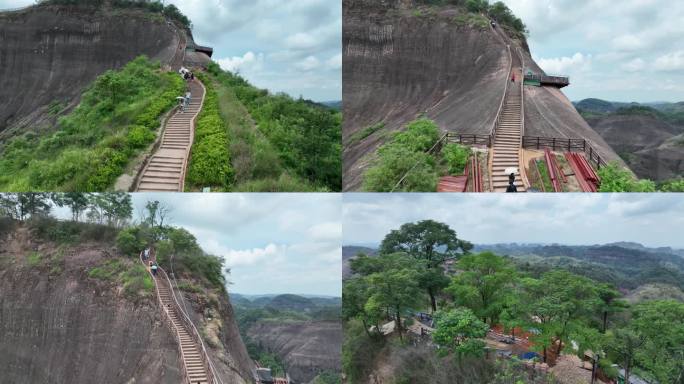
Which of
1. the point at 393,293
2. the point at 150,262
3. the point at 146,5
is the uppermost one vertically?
the point at 146,5

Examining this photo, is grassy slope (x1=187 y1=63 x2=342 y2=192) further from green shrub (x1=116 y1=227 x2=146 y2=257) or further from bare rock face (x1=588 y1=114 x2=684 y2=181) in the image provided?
bare rock face (x1=588 y1=114 x2=684 y2=181)

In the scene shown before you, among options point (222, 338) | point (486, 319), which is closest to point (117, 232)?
point (222, 338)

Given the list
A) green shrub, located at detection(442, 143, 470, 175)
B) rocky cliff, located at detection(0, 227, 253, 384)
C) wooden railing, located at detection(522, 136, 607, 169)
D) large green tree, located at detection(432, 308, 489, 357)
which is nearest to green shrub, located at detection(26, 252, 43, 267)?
rocky cliff, located at detection(0, 227, 253, 384)

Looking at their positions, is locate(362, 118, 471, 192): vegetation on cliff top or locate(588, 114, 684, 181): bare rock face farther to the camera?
locate(588, 114, 684, 181): bare rock face

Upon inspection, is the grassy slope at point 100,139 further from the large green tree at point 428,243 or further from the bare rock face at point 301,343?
the bare rock face at point 301,343

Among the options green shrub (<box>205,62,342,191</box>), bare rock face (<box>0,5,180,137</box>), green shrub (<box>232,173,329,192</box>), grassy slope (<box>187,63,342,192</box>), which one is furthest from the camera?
bare rock face (<box>0,5,180,137</box>)

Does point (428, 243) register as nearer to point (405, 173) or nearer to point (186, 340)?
point (405, 173)
